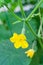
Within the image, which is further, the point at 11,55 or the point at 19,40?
the point at 11,55

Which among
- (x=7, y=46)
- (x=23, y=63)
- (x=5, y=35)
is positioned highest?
(x=5, y=35)

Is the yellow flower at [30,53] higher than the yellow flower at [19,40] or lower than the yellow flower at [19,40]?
lower

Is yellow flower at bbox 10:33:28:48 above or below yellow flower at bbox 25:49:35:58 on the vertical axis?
above

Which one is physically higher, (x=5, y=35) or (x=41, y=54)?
(x=5, y=35)

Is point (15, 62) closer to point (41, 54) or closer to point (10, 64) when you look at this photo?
point (10, 64)

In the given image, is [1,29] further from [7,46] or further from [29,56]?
[29,56]

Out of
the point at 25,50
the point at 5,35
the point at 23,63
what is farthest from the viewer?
the point at 5,35

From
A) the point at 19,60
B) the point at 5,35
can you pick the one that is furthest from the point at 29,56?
the point at 5,35

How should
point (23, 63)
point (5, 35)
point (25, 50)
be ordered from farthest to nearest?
point (5, 35) < point (25, 50) < point (23, 63)

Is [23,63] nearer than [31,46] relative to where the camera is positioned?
Yes
